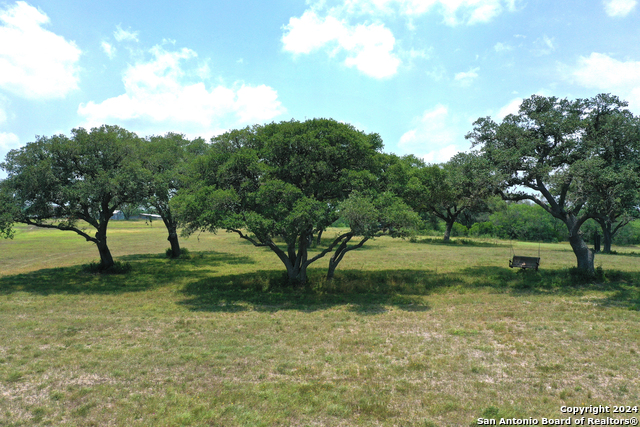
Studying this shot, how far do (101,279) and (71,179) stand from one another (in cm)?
644

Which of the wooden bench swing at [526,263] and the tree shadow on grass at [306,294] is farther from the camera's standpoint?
the wooden bench swing at [526,263]

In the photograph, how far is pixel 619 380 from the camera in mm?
7617

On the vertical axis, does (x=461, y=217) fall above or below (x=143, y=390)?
above

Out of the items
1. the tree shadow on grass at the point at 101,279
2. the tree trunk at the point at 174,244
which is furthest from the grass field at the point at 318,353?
the tree trunk at the point at 174,244

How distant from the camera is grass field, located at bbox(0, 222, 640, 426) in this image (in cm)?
657

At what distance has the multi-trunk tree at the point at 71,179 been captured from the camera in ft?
66.4

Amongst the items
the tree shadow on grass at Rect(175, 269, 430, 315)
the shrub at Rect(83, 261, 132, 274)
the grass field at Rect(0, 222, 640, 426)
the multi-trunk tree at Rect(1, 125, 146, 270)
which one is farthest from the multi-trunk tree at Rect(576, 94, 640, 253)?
the shrub at Rect(83, 261, 132, 274)

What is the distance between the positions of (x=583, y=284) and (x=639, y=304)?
4505 mm

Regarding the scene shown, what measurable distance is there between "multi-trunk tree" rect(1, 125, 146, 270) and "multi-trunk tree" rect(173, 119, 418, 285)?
20.9 ft

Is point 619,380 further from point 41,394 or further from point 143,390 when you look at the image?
point 41,394

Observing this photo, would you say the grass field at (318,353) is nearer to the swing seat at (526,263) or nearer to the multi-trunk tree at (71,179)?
the swing seat at (526,263)

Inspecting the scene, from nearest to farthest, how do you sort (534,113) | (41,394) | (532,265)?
(41,394) < (534,113) < (532,265)

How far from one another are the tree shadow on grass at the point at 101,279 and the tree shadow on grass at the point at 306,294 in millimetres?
2918

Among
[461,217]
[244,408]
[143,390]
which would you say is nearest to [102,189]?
[143,390]
